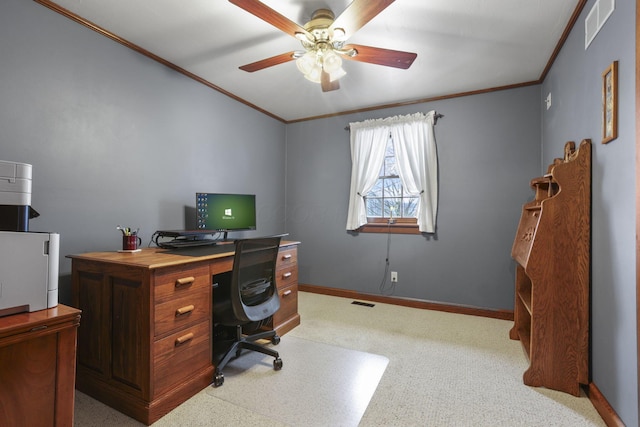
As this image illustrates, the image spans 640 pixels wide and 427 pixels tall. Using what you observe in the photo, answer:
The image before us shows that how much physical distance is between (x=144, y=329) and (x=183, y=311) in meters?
0.22

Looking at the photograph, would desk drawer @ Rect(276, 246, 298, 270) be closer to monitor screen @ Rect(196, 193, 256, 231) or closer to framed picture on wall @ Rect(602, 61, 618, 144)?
monitor screen @ Rect(196, 193, 256, 231)

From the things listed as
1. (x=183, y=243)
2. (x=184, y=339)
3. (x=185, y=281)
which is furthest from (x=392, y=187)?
(x=184, y=339)

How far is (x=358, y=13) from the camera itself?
158cm

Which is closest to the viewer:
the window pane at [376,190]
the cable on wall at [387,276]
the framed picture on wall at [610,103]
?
the framed picture on wall at [610,103]

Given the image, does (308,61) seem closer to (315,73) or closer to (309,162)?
(315,73)

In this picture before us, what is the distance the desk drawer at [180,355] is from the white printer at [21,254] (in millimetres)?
634

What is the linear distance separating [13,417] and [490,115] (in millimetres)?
4162

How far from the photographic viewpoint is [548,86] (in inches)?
109

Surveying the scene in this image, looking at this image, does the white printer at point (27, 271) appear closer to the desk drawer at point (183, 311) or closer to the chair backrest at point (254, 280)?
the desk drawer at point (183, 311)

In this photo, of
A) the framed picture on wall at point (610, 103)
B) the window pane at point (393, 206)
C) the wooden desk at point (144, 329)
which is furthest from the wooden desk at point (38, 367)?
the window pane at point (393, 206)

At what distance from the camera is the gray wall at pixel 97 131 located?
182 centimetres

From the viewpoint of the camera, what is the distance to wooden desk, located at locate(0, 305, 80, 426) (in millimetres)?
1037

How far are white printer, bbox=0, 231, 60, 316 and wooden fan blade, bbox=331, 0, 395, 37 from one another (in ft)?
5.79

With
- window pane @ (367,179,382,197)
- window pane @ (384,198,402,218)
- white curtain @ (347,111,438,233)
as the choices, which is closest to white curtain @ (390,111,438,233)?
white curtain @ (347,111,438,233)
